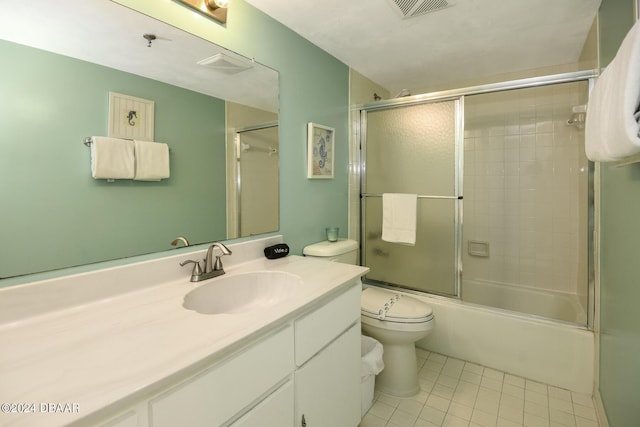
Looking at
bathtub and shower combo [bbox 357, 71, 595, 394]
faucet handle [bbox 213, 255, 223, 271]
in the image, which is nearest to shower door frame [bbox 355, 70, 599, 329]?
bathtub and shower combo [bbox 357, 71, 595, 394]

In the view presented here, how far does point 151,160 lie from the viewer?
1.17m

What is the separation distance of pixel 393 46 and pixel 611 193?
1.48m

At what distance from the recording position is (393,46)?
204 centimetres

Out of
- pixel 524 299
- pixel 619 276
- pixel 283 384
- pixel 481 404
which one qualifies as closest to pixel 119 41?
pixel 283 384

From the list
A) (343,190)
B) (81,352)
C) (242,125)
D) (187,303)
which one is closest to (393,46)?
(343,190)

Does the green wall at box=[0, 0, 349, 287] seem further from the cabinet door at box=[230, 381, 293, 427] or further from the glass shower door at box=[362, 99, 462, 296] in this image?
the cabinet door at box=[230, 381, 293, 427]

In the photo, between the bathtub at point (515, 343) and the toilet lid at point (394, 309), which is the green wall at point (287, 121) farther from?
the bathtub at point (515, 343)

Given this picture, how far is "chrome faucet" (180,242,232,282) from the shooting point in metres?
1.24

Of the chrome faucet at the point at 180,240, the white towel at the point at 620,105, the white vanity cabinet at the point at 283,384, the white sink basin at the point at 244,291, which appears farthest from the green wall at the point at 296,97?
the white towel at the point at 620,105

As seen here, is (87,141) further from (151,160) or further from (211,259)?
(211,259)

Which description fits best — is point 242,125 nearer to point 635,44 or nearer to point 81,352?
point 81,352

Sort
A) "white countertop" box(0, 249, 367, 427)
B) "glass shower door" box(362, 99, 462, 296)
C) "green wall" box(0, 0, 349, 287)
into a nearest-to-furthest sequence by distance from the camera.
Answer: "white countertop" box(0, 249, 367, 427) < "green wall" box(0, 0, 349, 287) < "glass shower door" box(362, 99, 462, 296)

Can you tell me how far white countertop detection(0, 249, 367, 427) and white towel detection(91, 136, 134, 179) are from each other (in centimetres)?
42

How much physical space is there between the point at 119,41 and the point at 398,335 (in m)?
1.87
